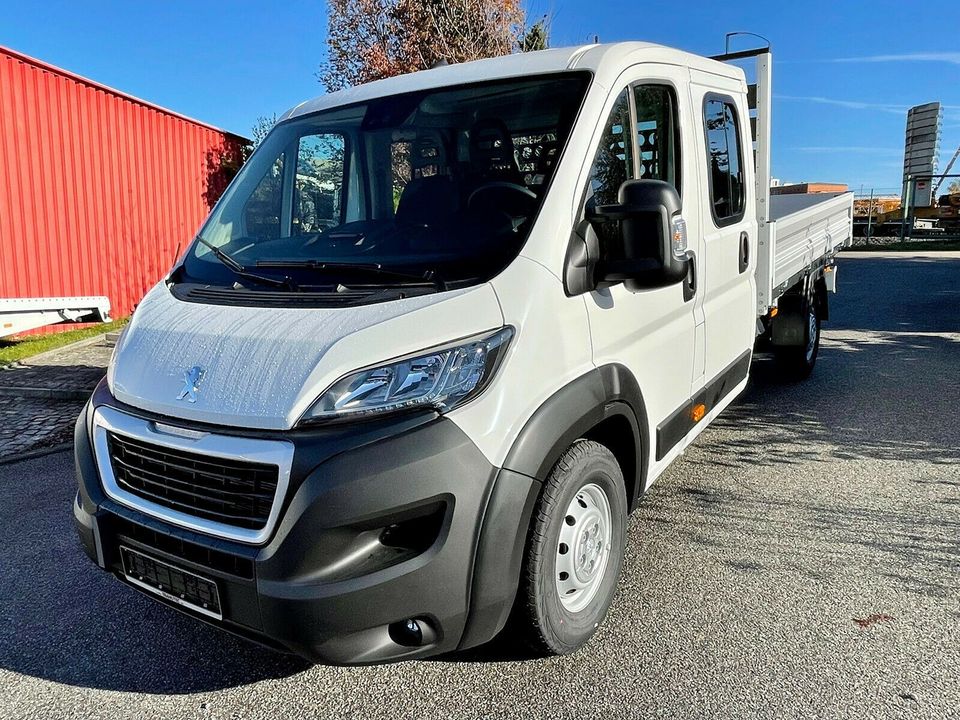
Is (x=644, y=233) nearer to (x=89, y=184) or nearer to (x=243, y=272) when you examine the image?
(x=243, y=272)

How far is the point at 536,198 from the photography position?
271 cm

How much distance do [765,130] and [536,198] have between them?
2.80m

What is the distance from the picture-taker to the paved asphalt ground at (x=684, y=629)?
102 inches

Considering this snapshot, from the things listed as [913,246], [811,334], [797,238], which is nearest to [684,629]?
[797,238]

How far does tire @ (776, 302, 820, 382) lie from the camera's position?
21.6 ft

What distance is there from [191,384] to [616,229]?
158 cm

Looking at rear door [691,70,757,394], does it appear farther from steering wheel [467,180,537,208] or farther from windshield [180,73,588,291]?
steering wheel [467,180,537,208]

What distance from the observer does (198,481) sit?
7.61ft

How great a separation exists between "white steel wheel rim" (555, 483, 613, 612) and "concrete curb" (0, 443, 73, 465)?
4.49m

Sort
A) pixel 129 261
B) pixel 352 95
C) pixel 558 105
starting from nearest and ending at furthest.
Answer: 1. pixel 558 105
2. pixel 352 95
3. pixel 129 261

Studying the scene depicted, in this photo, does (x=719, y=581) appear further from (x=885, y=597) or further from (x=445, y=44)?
(x=445, y=44)

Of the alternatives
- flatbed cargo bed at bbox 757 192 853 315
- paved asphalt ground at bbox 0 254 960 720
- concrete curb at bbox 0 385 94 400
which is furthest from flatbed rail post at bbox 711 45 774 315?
concrete curb at bbox 0 385 94 400

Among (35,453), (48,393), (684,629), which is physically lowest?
(684,629)

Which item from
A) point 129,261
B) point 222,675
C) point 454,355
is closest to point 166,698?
point 222,675
